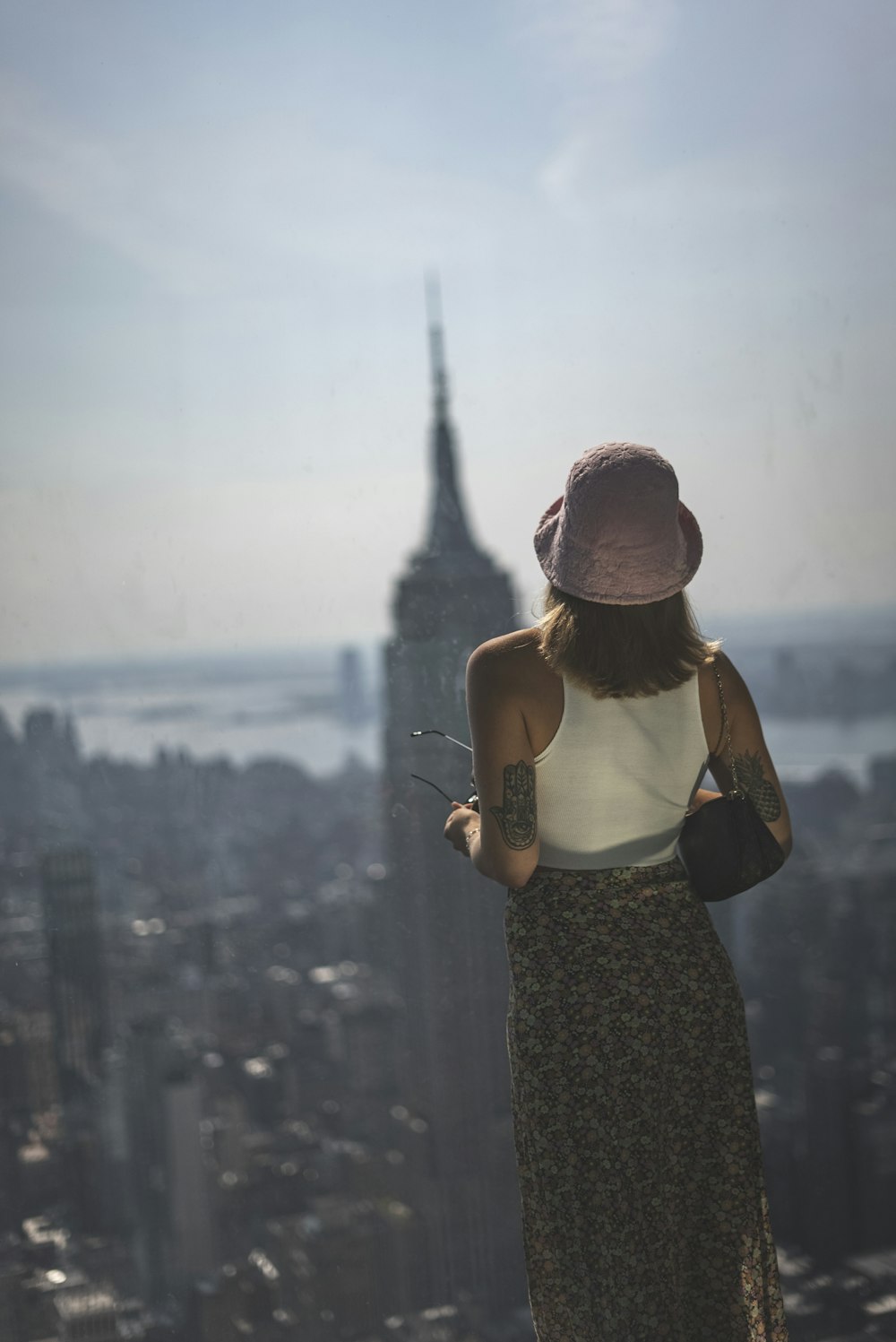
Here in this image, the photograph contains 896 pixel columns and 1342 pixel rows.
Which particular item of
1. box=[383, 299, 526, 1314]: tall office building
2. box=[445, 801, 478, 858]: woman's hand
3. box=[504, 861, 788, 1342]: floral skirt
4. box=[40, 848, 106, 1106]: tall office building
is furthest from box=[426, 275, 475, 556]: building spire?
box=[504, 861, 788, 1342]: floral skirt

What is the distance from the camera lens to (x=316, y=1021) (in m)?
2.96

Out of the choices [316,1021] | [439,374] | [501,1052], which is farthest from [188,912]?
[439,374]

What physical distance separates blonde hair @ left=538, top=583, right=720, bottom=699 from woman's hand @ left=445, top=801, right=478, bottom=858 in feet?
0.64

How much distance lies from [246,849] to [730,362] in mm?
1540

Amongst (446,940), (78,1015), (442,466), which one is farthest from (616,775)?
(78,1015)

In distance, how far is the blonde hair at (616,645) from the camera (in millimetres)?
1017

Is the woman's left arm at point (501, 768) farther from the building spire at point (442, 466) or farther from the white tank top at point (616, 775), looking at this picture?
the building spire at point (442, 466)

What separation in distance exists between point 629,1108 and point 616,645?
0.39 meters

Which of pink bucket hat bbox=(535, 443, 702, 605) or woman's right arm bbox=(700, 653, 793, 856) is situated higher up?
pink bucket hat bbox=(535, 443, 702, 605)

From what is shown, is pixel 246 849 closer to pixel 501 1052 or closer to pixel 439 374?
pixel 501 1052

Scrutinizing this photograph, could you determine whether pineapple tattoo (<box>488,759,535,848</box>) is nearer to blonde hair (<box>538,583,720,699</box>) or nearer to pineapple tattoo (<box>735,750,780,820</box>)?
blonde hair (<box>538,583,720,699</box>)

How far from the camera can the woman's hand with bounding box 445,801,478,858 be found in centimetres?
114

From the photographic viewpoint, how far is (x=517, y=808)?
3.38 feet

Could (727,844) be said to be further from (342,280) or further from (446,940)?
(342,280)
